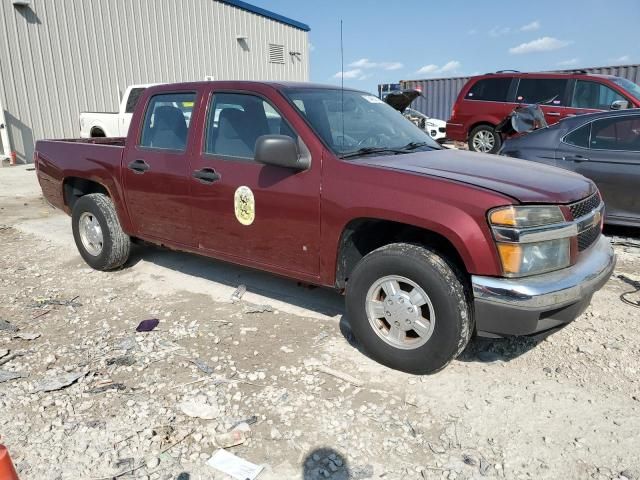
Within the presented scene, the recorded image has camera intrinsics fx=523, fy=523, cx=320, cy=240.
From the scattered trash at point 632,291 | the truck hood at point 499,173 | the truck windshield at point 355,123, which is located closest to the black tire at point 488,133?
the scattered trash at point 632,291

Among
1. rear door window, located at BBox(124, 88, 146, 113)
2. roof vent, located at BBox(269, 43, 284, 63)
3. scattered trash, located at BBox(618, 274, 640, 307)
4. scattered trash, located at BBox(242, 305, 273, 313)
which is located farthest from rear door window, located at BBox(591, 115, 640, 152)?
roof vent, located at BBox(269, 43, 284, 63)

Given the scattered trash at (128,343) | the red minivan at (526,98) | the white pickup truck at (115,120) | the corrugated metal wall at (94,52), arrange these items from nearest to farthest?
1. the scattered trash at (128,343)
2. the red minivan at (526,98)
3. the white pickup truck at (115,120)
4. the corrugated metal wall at (94,52)

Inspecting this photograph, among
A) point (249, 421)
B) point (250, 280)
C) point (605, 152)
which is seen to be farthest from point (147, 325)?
point (605, 152)

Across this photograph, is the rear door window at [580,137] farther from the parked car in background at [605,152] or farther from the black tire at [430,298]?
the black tire at [430,298]

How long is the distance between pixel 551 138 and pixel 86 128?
9684mm

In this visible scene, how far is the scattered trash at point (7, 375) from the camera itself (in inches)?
129

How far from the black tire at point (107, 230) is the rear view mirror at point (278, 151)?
231 cm

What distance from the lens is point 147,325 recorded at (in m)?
4.00

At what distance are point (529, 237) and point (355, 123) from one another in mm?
1638

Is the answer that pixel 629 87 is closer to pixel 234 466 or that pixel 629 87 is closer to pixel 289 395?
pixel 289 395

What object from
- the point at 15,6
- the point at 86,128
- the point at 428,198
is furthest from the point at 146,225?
the point at 15,6

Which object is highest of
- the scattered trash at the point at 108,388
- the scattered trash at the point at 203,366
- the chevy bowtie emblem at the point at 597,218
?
the chevy bowtie emblem at the point at 597,218

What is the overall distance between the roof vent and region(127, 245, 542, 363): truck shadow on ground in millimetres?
16015

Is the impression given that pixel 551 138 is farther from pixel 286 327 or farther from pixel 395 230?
pixel 286 327
